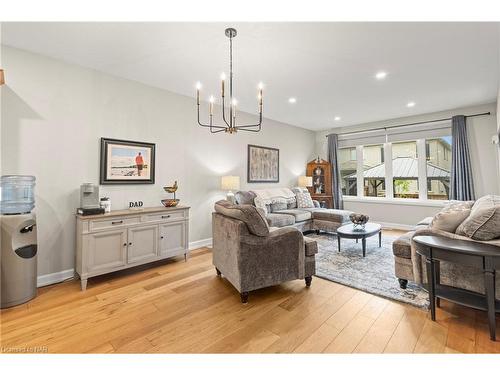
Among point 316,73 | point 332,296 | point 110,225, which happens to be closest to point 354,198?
point 316,73

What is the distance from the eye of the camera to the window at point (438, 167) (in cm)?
523

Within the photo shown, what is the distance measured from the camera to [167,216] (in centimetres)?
339

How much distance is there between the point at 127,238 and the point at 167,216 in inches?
23.6

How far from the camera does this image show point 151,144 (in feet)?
12.0

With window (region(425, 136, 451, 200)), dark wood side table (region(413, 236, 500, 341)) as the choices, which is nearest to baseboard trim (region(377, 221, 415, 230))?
window (region(425, 136, 451, 200))

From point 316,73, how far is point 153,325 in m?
3.59

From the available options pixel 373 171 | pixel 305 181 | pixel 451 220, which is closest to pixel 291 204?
pixel 305 181

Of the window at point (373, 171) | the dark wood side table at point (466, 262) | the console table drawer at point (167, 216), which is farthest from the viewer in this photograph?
the window at point (373, 171)

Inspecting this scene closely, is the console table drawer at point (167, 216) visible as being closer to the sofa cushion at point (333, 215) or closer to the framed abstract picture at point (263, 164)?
the framed abstract picture at point (263, 164)

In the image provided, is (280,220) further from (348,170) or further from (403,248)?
(348,170)

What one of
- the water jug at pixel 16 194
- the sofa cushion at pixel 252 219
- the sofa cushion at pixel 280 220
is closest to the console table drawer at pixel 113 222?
the water jug at pixel 16 194

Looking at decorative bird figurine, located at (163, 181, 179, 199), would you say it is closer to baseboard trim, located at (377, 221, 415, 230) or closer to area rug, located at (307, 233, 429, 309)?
area rug, located at (307, 233, 429, 309)

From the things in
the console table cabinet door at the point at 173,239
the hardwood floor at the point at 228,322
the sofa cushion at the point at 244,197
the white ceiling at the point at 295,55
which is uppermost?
the white ceiling at the point at 295,55

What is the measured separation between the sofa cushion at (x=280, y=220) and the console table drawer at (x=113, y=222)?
7.70 feet
